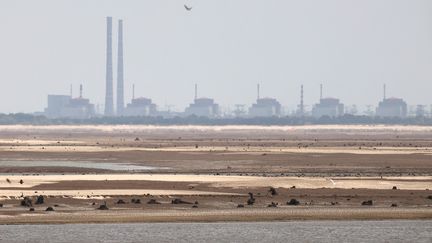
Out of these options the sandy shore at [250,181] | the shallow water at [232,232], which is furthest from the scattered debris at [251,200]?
the sandy shore at [250,181]

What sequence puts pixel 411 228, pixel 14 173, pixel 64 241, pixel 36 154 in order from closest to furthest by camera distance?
pixel 64 241 < pixel 411 228 < pixel 14 173 < pixel 36 154

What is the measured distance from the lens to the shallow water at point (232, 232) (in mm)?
47875

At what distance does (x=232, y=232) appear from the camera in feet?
164

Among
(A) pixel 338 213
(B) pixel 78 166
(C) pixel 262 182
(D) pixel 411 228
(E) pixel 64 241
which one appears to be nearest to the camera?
(E) pixel 64 241

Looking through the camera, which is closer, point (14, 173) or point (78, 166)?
point (14, 173)

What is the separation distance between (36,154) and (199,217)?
60.3 m

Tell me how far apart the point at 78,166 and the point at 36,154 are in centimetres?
2271

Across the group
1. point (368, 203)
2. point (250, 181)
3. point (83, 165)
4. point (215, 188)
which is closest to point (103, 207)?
point (215, 188)

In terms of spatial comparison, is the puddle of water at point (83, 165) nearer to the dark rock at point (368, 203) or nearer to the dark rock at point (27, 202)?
the dark rock at point (27, 202)

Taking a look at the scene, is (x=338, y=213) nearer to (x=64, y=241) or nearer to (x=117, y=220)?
(x=117, y=220)

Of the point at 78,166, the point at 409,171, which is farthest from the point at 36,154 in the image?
the point at 409,171

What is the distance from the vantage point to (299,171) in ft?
274

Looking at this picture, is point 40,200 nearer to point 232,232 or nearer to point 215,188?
point 232,232

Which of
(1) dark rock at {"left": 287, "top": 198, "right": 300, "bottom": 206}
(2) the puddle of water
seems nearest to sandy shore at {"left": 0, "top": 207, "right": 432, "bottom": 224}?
(1) dark rock at {"left": 287, "top": 198, "right": 300, "bottom": 206}
